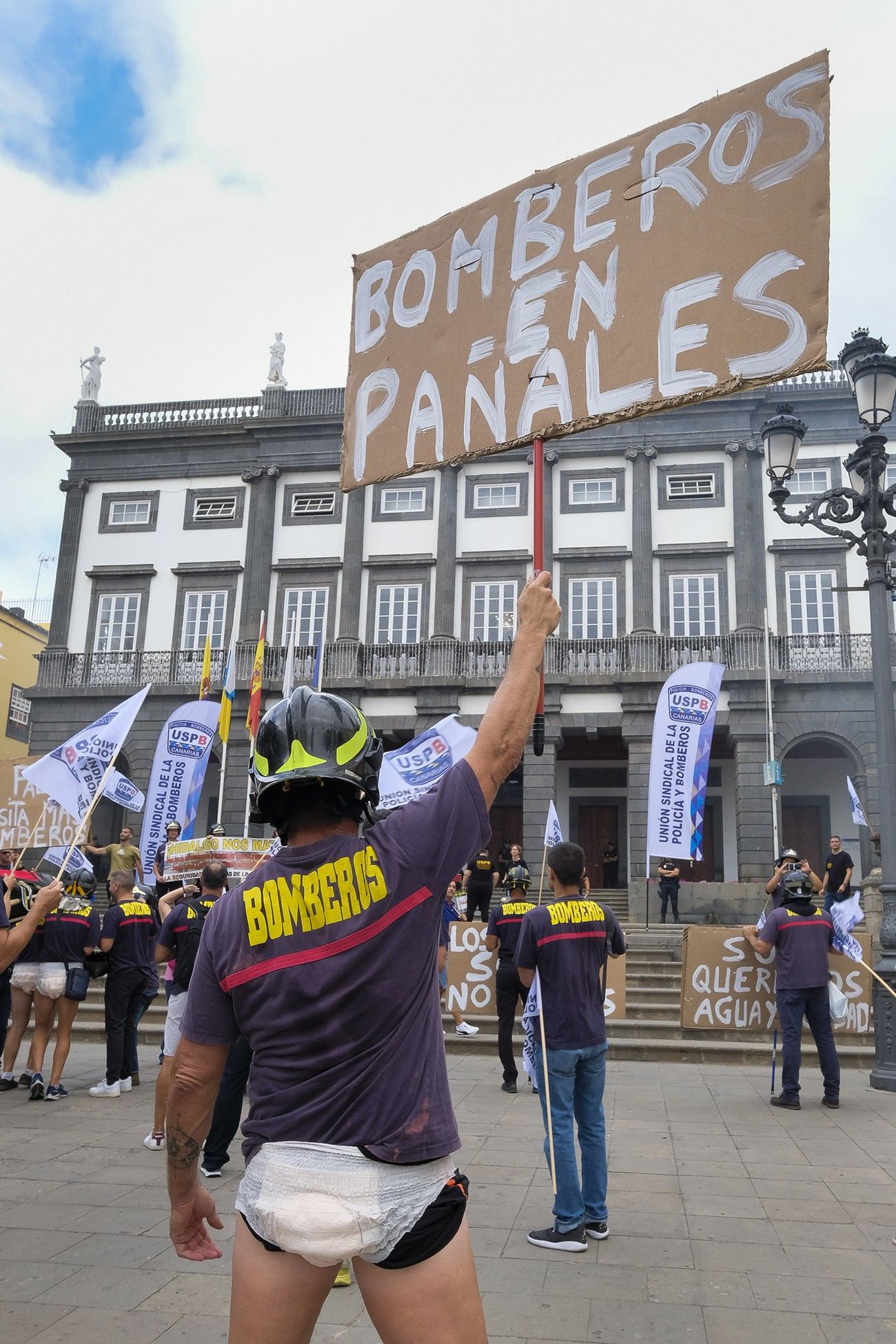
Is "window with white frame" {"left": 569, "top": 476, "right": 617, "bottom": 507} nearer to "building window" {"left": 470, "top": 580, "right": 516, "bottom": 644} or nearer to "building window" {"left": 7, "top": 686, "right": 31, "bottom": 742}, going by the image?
"building window" {"left": 470, "top": 580, "right": 516, "bottom": 644}

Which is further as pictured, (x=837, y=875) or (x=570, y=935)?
(x=837, y=875)

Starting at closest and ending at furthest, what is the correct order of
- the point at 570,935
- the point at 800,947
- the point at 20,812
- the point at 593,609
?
the point at 570,935 < the point at 800,947 < the point at 20,812 < the point at 593,609

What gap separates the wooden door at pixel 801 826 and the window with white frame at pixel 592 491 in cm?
908

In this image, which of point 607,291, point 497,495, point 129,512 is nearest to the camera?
point 607,291

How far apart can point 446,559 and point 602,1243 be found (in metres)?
23.6

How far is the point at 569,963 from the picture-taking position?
571 centimetres

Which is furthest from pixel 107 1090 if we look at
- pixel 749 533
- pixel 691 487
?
pixel 691 487

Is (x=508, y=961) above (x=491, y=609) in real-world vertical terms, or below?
below

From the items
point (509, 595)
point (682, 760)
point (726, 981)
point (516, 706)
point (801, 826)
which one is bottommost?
point (726, 981)

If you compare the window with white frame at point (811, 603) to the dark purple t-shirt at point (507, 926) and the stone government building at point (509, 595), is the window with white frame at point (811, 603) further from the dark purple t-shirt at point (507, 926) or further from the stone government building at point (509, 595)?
the dark purple t-shirt at point (507, 926)

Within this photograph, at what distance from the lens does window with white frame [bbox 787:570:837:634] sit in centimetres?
2617

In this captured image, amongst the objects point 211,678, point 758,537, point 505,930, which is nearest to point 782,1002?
point 505,930

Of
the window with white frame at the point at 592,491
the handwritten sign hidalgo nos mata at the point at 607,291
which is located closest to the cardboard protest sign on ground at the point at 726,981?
the handwritten sign hidalgo nos mata at the point at 607,291

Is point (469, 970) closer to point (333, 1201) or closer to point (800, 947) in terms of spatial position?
point (800, 947)
